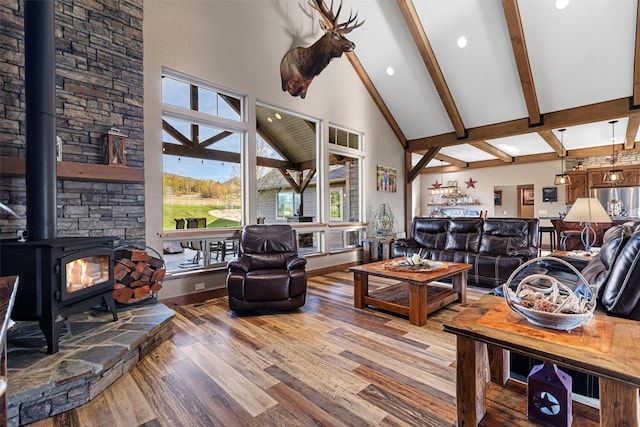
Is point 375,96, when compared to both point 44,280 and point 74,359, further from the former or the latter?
point 74,359

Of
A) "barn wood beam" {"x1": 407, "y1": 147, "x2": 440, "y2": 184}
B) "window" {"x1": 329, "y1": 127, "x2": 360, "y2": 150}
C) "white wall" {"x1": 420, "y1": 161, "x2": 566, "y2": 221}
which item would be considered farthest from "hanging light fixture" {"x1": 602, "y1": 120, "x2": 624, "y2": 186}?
"window" {"x1": 329, "y1": 127, "x2": 360, "y2": 150}

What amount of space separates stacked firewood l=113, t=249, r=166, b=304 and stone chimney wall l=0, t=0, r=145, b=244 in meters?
0.37

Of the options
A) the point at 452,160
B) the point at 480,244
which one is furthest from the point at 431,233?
the point at 452,160

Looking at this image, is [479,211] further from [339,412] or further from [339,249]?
[339,412]

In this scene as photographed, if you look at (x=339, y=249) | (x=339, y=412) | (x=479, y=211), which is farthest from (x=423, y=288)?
(x=479, y=211)

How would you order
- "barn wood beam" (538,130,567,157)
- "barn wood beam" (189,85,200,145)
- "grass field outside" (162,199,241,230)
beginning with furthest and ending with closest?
"barn wood beam" (538,130,567,157), "barn wood beam" (189,85,200,145), "grass field outside" (162,199,241,230)

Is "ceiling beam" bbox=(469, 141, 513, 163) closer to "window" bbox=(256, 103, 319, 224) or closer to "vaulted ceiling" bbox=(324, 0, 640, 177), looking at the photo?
"vaulted ceiling" bbox=(324, 0, 640, 177)

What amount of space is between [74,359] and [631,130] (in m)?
9.53

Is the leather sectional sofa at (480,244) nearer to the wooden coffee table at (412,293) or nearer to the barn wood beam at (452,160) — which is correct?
the wooden coffee table at (412,293)

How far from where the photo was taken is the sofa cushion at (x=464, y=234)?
16.0ft

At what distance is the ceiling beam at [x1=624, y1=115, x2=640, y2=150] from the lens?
5.52 m

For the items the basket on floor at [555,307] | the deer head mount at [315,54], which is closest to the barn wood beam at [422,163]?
the deer head mount at [315,54]

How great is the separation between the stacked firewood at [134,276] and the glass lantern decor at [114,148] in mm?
924

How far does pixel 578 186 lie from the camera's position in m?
8.67
